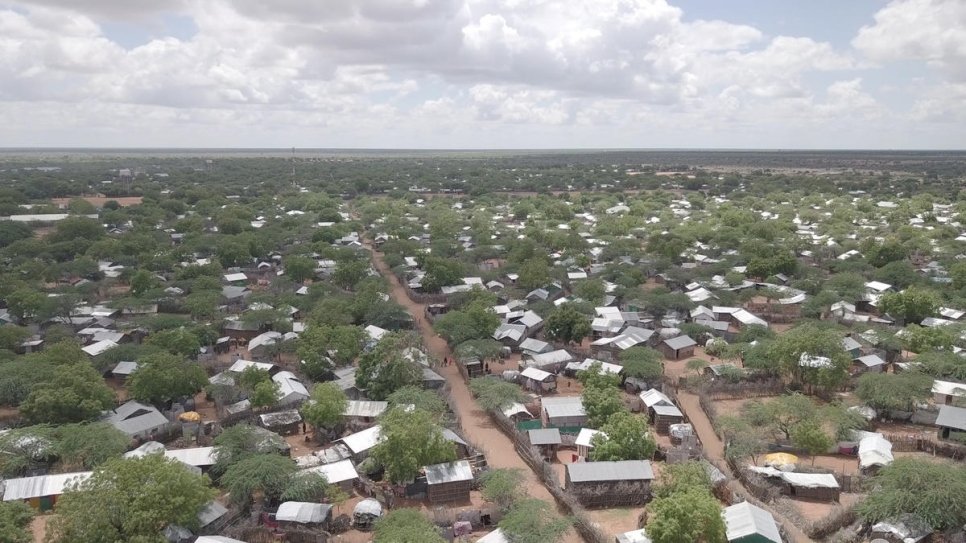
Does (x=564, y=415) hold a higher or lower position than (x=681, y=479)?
lower

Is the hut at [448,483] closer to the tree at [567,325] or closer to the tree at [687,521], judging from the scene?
the tree at [687,521]

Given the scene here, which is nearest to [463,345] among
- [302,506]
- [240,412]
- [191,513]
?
[240,412]

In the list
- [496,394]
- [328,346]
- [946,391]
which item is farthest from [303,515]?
[946,391]

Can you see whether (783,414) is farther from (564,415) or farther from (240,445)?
(240,445)

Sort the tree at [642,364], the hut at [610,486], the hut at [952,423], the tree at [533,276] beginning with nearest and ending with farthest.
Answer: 1. the hut at [610,486]
2. the hut at [952,423]
3. the tree at [642,364]
4. the tree at [533,276]

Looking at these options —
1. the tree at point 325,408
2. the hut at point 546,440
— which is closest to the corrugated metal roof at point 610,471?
the hut at point 546,440

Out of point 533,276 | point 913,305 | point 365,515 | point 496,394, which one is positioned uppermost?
point 913,305

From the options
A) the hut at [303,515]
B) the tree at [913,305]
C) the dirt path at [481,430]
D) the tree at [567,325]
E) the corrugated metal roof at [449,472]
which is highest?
the tree at [913,305]
